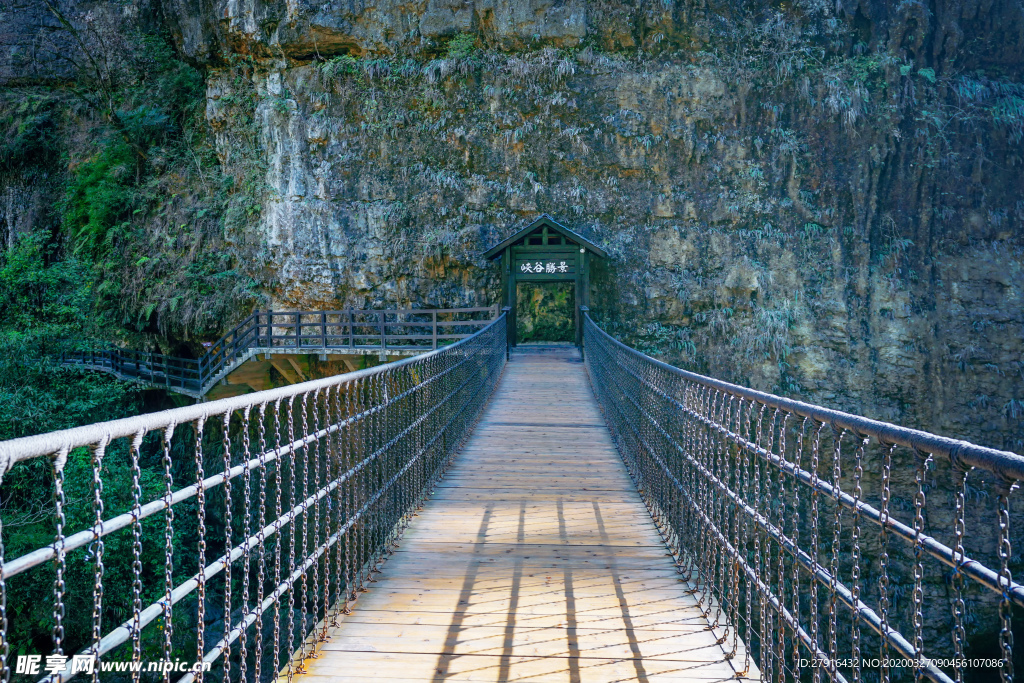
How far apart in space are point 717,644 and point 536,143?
21978mm

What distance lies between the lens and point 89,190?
25891 mm

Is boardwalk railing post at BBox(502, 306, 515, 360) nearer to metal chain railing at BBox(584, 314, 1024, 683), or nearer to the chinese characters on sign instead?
the chinese characters on sign

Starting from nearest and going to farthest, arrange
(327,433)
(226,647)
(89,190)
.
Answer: (226,647), (327,433), (89,190)

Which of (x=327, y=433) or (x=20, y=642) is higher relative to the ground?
(x=327, y=433)

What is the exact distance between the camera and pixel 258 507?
7.03 m

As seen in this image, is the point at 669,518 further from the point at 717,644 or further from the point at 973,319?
the point at 973,319

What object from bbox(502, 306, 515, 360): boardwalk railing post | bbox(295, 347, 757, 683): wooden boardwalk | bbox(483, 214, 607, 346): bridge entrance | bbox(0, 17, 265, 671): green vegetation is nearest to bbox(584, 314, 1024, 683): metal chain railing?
bbox(295, 347, 757, 683): wooden boardwalk

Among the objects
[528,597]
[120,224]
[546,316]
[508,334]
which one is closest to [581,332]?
[508,334]

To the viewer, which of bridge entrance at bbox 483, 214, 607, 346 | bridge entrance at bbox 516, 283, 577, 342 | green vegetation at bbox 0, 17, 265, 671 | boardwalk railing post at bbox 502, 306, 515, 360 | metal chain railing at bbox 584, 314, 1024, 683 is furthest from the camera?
bridge entrance at bbox 516, 283, 577, 342

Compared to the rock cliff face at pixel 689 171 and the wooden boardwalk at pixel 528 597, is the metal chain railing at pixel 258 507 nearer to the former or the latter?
the wooden boardwalk at pixel 528 597

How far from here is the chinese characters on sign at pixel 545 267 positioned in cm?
2075

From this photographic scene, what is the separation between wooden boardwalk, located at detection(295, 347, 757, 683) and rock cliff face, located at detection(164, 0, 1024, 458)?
55.3ft

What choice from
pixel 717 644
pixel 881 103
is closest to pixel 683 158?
pixel 881 103

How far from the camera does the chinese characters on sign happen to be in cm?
2075
